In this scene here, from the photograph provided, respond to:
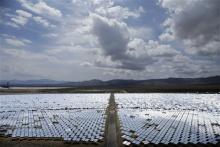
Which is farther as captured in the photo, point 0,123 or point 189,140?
point 0,123

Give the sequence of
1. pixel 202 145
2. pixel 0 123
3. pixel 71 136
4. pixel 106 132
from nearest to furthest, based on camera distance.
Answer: pixel 202 145 < pixel 71 136 < pixel 106 132 < pixel 0 123

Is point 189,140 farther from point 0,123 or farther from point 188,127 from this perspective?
point 0,123

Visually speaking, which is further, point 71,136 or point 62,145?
point 71,136

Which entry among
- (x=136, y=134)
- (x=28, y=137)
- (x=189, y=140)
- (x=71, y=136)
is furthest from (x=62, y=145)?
(x=189, y=140)

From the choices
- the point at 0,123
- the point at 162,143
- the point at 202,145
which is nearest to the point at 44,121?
the point at 0,123

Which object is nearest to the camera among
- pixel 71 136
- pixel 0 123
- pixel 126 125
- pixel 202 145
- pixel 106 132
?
pixel 202 145

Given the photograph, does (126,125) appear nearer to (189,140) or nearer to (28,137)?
(189,140)

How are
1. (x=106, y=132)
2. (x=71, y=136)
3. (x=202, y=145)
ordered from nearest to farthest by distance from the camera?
(x=202, y=145)
(x=71, y=136)
(x=106, y=132)
